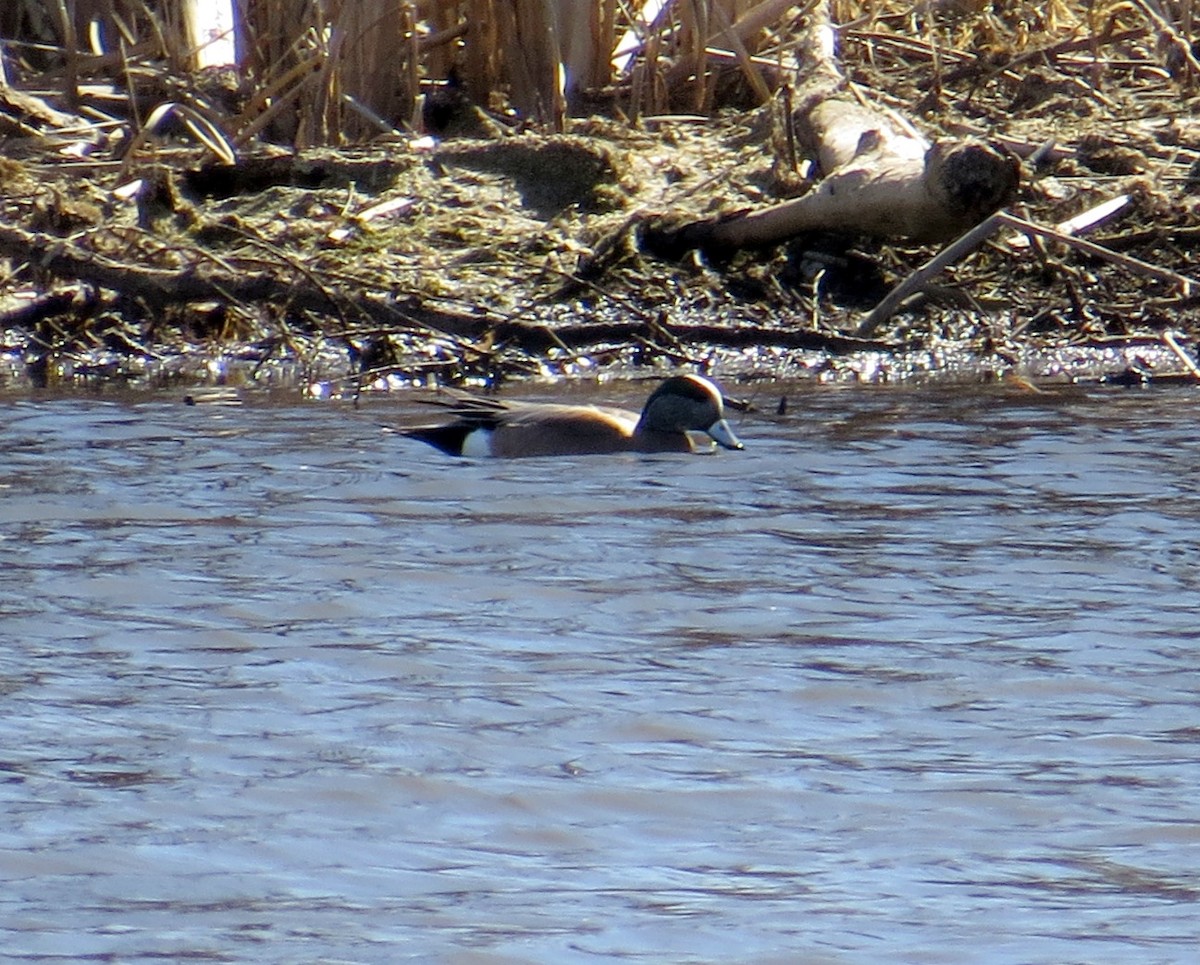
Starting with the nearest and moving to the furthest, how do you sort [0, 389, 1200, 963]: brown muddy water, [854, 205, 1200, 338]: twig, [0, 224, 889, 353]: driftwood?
[0, 389, 1200, 963]: brown muddy water < [854, 205, 1200, 338]: twig < [0, 224, 889, 353]: driftwood

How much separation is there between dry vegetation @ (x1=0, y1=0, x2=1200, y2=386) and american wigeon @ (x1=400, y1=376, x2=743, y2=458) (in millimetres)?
1377

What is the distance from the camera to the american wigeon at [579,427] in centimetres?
782

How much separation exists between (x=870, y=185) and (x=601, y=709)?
5430mm

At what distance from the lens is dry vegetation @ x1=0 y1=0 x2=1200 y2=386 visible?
9547 mm

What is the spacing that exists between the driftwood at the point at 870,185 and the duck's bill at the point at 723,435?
6.09 feet

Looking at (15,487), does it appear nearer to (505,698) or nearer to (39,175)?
(505,698)

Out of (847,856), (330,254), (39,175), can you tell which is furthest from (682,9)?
(847,856)

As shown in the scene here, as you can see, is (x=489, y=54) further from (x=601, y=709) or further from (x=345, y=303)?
(x=601, y=709)

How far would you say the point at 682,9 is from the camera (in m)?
11.1

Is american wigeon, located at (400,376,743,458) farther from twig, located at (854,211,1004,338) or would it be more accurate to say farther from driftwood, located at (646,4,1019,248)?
driftwood, located at (646,4,1019,248)

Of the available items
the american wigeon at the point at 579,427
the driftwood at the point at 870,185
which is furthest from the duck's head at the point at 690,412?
the driftwood at the point at 870,185

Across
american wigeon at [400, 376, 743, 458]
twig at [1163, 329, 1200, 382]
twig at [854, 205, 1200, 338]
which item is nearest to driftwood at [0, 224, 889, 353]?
twig at [854, 205, 1200, 338]

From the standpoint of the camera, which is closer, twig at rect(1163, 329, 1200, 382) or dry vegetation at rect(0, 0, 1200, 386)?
twig at rect(1163, 329, 1200, 382)

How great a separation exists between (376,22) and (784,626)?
623 centimetres
